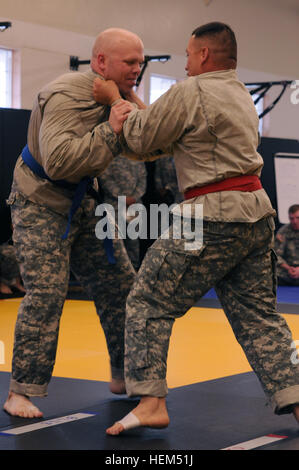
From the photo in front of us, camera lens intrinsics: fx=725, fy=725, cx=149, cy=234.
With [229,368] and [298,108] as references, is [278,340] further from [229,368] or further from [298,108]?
[298,108]

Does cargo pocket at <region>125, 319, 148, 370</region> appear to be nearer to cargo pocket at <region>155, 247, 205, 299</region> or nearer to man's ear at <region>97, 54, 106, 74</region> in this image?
cargo pocket at <region>155, 247, 205, 299</region>

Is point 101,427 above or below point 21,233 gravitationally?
below

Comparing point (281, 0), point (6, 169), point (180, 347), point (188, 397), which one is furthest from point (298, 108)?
point (188, 397)

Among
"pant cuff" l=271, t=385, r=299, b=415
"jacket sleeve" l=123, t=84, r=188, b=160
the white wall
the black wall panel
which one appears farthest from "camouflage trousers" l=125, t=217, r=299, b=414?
the white wall

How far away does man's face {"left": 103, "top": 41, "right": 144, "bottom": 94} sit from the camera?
2838 mm

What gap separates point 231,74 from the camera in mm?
2654

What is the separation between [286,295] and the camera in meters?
7.75

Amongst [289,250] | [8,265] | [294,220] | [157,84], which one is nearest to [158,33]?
[157,84]

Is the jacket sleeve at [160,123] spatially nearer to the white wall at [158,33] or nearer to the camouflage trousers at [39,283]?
the camouflage trousers at [39,283]

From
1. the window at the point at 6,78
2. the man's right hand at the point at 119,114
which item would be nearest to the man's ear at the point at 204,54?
the man's right hand at the point at 119,114

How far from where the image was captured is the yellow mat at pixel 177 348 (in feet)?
12.7

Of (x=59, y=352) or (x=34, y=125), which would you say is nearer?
(x=34, y=125)

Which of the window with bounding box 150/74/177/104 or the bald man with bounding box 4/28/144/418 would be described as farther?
the window with bounding box 150/74/177/104

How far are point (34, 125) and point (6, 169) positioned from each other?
4.59m
